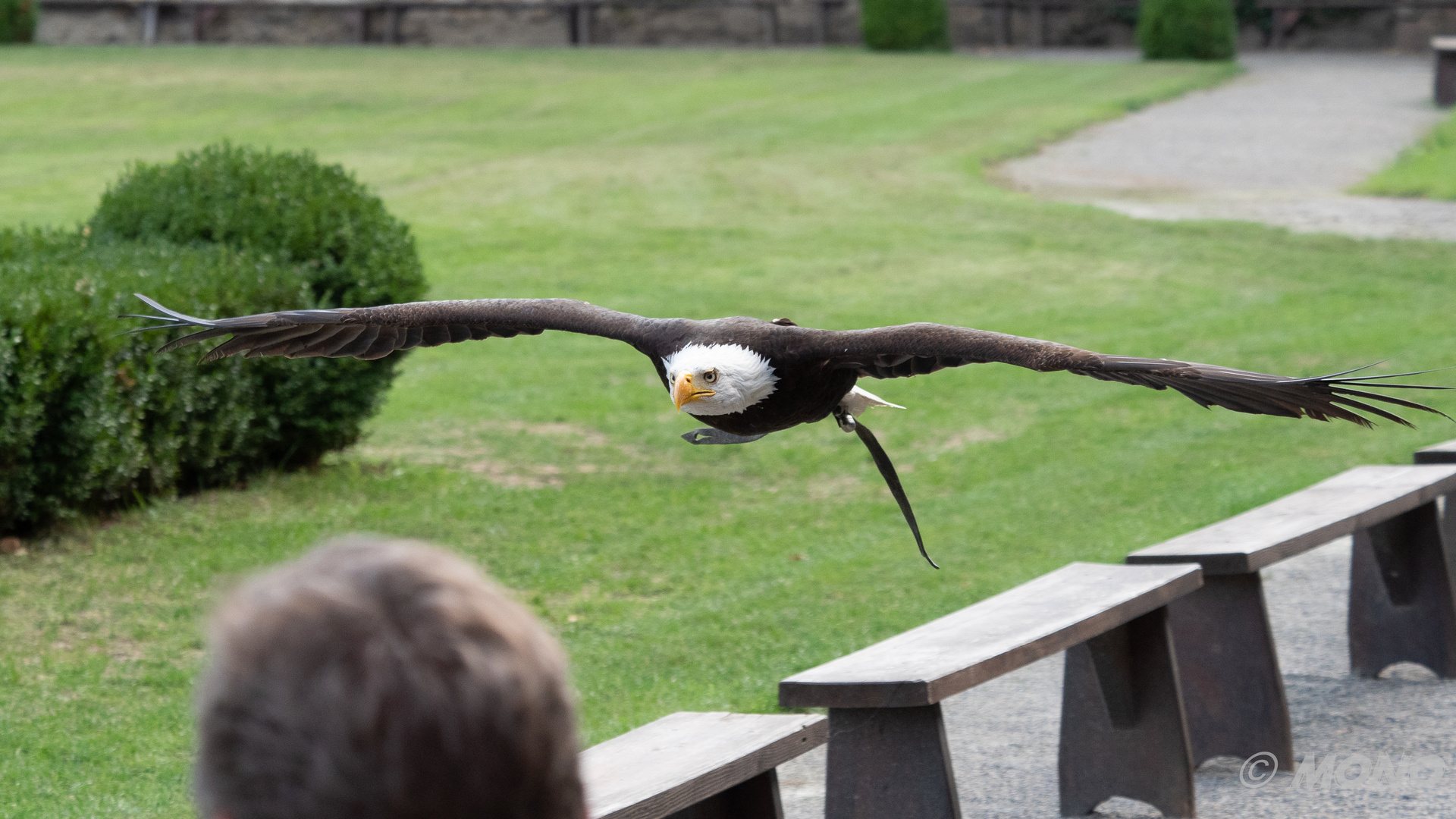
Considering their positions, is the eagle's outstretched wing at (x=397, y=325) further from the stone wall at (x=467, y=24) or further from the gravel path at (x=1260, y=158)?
the stone wall at (x=467, y=24)

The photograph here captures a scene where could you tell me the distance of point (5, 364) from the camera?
21.2 feet

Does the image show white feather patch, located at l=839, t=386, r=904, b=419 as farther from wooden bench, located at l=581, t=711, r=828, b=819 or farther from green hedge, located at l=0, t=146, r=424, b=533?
green hedge, located at l=0, t=146, r=424, b=533

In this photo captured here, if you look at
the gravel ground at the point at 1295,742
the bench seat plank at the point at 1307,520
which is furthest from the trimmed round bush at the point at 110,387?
the bench seat plank at the point at 1307,520

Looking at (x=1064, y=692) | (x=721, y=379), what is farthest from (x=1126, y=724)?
A: (x=721, y=379)

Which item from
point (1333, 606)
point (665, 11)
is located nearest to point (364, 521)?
point (1333, 606)

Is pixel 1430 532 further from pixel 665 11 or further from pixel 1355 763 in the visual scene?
pixel 665 11

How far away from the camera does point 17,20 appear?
27344 mm

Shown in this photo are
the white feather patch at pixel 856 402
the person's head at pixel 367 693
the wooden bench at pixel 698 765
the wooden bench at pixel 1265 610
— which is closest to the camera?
the person's head at pixel 367 693

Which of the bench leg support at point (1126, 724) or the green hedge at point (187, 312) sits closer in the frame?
the bench leg support at point (1126, 724)

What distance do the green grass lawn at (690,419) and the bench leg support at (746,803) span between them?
1.43 m

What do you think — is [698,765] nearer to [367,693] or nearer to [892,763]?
[892,763]

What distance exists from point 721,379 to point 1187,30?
2645 centimetres

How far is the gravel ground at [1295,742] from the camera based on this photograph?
489 centimetres

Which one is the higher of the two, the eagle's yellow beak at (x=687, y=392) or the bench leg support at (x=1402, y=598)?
the eagle's yellow beak at (x=687, y=392)
